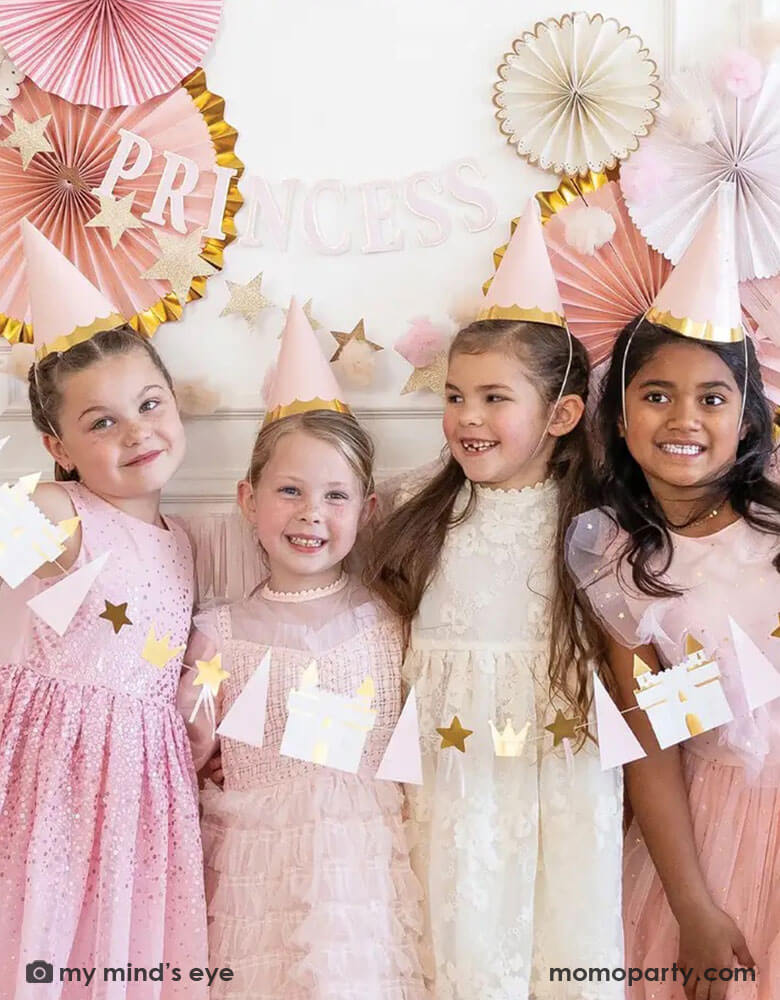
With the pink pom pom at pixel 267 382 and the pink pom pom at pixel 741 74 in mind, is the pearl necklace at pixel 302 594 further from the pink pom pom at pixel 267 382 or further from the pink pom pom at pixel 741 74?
the pink pom pom at pixel 741 74

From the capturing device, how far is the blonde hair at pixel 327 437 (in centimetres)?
184

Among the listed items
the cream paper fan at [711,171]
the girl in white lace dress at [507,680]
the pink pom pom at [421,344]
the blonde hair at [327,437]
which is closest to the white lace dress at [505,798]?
the girl in white lace dress at [507,680]

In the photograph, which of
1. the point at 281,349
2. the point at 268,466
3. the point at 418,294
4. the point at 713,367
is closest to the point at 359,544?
the point at 268,466

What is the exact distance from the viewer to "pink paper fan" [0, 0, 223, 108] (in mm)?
2016

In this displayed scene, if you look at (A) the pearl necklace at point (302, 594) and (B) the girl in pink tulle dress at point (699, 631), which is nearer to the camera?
(B) the girl in pink tulle dress at point (699, 631)

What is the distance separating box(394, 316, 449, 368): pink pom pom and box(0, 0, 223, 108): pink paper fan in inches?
25.6

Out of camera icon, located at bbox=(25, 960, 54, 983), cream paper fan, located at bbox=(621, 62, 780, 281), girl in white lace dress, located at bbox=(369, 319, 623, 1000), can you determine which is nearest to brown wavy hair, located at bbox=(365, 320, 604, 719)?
girl in white lace dress, located at bbox=(369, 319, 623, 1000)

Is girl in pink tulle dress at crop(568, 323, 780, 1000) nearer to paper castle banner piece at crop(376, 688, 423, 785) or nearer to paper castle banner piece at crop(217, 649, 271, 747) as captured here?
paper castle banner piece at crop(376, 688, 423, 785)

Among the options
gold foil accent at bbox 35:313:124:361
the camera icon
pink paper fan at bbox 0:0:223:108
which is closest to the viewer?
the camera icon

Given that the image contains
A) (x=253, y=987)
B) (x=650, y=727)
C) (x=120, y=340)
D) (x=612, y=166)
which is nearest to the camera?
(x=253, y=987)

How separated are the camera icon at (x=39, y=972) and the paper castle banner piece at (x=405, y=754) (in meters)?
0.57

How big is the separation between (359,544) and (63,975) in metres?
0.83

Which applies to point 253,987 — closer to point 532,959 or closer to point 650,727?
point 532,959

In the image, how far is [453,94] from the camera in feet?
6.67
